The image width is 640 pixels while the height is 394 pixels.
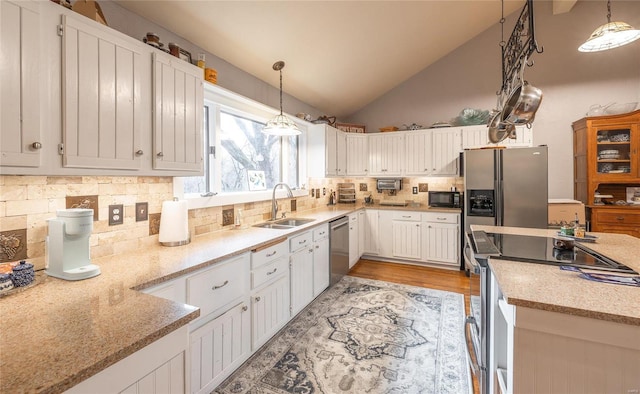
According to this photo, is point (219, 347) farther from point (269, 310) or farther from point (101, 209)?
point (101, 209)

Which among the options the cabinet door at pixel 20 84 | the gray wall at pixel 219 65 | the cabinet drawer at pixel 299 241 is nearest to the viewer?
the cabinet door at pixel 20 84

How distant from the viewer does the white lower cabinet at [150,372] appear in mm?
792

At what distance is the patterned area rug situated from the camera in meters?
1.86

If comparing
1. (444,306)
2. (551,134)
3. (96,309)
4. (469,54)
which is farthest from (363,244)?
(96,309)

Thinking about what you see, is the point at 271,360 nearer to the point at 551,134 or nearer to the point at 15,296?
the point at 15,296

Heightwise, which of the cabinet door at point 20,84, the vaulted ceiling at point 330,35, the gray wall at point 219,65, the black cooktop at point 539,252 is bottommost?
the black cooktop at point 539,252

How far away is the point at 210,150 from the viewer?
8.59ft

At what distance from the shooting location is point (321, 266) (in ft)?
10.5

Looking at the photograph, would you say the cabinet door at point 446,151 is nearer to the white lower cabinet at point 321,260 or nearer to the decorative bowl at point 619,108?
the decorative bowl at point 619,108

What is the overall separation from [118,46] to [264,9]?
1298 millimetres

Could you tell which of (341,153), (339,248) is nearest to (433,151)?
(341,153)

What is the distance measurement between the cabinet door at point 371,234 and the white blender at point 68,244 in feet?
12.7

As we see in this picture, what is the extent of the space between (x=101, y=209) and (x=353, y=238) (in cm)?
320

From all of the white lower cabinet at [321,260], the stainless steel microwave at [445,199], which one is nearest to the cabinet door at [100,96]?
the white lower cabinet at [321,260]
